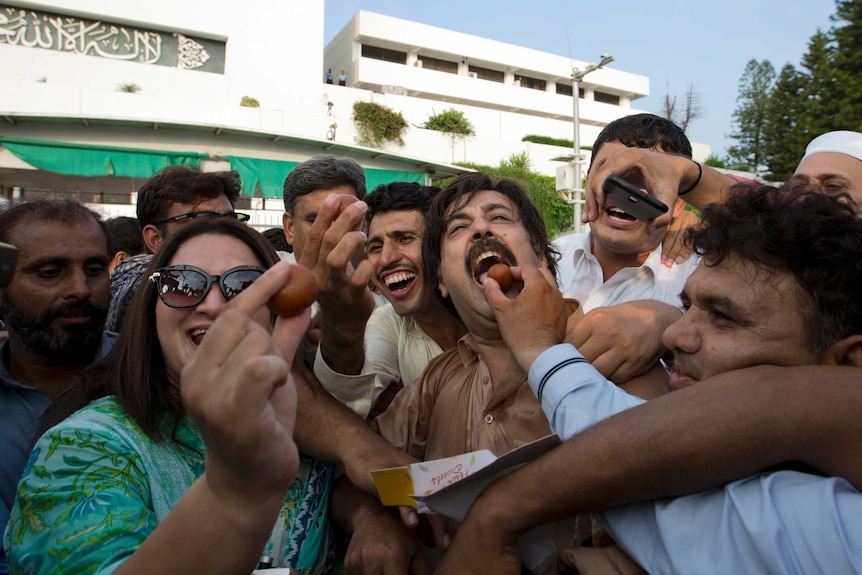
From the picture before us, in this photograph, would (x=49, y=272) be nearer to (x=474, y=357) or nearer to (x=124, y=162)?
(x=474, y=357)

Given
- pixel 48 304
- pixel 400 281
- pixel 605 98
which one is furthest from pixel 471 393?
pixel 605 98

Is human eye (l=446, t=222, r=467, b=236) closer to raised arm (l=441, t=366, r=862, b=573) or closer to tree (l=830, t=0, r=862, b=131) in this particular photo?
raised arm (l=441, t=366, r=862, b=573)

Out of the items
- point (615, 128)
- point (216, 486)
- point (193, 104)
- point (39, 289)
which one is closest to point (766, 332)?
point (216, 486)

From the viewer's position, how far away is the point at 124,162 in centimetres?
1786

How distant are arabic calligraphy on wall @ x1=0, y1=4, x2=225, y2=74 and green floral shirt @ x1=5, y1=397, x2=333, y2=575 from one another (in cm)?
2930

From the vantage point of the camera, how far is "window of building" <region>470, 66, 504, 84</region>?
1907 inches

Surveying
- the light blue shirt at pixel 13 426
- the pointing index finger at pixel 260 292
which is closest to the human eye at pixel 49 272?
the light blue shirt at pixel 13 426

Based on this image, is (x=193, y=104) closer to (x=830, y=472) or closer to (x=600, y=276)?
(x=600, y=276)

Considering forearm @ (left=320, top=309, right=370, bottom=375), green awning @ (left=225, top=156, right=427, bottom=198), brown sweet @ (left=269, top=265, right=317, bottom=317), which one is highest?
green awning @ (left=225, top=156, right=427, bottom=198)

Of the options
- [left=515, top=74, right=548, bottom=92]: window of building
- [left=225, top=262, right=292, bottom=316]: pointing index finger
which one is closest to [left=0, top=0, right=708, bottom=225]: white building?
[left=515, top=74, right=548, bottom=92]: window of building

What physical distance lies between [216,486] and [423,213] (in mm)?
2182

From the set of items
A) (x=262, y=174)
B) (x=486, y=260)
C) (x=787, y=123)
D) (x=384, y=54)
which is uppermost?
(x=384, y=54)

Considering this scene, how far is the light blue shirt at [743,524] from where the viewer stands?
1.16 m

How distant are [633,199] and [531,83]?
5257cm
